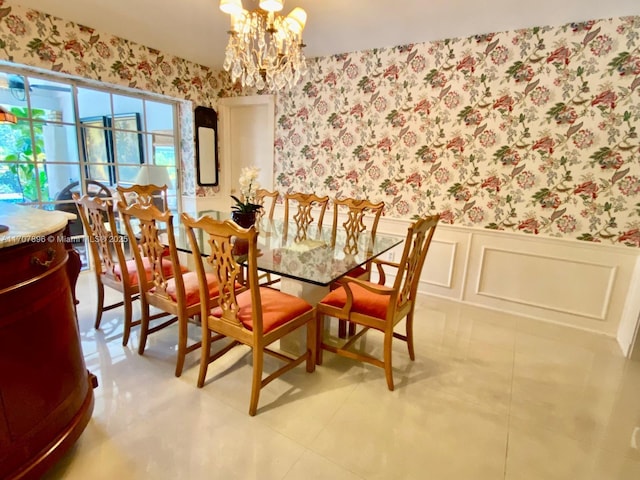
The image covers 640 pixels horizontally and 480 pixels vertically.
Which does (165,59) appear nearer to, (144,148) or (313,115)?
(144,148)

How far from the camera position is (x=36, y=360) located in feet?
4.08

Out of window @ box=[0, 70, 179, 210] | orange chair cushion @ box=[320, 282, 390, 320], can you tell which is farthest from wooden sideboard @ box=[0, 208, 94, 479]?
window @ box=[0, 70, 179, 210]

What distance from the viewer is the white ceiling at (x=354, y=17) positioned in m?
2.45

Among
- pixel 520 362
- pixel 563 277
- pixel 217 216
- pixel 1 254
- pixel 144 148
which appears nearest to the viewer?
pixel 1 254

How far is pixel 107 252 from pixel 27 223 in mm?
1058

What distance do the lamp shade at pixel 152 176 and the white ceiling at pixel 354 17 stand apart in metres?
1.36

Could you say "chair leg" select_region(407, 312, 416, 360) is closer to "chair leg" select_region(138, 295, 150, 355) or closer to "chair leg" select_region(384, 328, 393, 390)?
"chair leg" select_region(384, 328, 393, 390)

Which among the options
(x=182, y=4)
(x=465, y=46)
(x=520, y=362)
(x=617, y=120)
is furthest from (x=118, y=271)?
(x=617, y=120)

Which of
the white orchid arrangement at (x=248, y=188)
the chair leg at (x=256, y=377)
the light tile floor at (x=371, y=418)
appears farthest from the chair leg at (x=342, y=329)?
the white orchid arrangement at (x=248, y=188)

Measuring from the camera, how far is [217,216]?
3.44 meters

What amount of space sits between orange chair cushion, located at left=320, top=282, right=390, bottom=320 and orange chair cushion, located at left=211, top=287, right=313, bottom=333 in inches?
6.4

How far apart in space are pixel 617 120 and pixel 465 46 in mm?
1329

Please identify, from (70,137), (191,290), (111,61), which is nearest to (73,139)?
(70,137)

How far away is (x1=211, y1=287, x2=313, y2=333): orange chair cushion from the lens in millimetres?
1788
